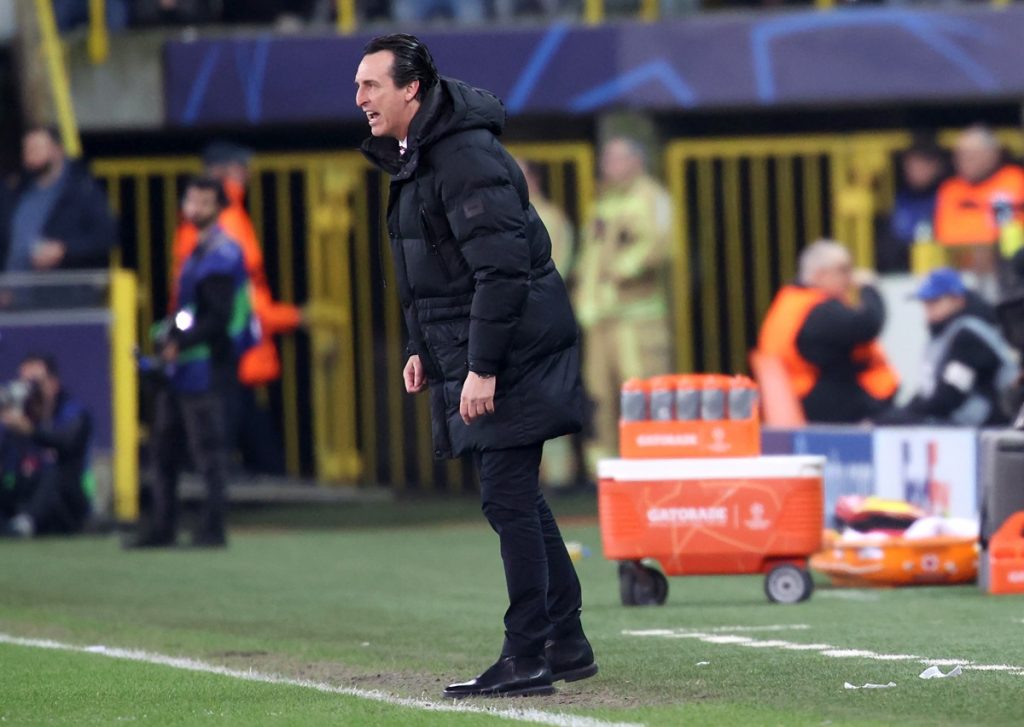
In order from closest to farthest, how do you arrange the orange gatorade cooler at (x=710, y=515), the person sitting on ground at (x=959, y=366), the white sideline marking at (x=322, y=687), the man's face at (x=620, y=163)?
the white sideline marking at (x=322, y=687) → the orange gatorade cooler at (x=710, y=515) → the person sitting on ground at (x=959, y=366) → the man's face at (x=620, y=163)

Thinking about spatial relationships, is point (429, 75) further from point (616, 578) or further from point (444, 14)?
point (444, 14)

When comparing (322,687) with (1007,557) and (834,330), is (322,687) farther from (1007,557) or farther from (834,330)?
(834,330)

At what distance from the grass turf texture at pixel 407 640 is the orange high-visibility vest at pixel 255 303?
2.78 meters

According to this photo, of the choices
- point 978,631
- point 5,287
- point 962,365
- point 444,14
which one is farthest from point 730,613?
point 444,14

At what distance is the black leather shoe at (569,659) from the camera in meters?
7.59

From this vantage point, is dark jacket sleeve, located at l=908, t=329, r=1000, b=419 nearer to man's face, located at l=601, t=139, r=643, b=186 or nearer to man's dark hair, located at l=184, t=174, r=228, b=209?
man's face, located at l=601, t=139, r=643, b=186

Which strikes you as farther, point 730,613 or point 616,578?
point 616,578

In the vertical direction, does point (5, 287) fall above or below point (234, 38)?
below

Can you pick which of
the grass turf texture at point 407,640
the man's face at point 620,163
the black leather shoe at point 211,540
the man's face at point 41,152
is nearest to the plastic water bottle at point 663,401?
the grass turf texture at point 407,640

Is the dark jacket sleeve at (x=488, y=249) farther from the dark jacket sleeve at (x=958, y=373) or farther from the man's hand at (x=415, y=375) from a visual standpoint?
the dark jacket sleeve at (x=958, y=373)

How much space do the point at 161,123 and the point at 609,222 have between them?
11.9 feet

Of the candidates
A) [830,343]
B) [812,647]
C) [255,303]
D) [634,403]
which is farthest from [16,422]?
[812,647]

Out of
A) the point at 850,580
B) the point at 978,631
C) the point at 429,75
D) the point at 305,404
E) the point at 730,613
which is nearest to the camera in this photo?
the point at 429,75

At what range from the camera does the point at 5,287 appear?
16.5 metres
